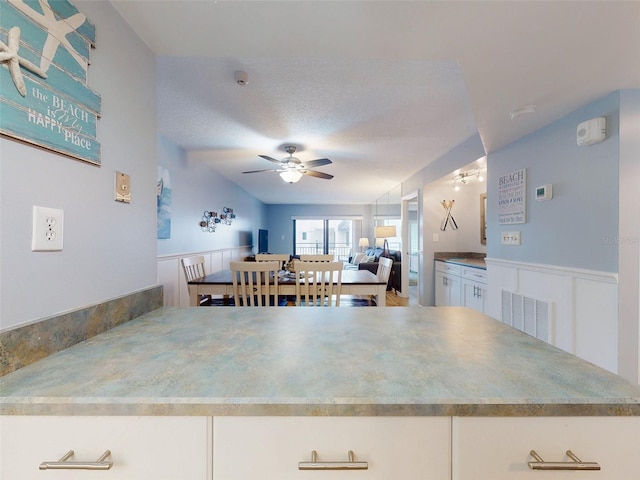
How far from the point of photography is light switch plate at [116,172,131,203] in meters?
0.97

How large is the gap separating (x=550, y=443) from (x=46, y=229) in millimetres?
1234

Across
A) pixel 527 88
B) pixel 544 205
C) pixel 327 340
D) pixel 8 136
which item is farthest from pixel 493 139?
pixel 8 136

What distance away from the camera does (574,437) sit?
1.71ft

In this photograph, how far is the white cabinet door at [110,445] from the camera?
51cm

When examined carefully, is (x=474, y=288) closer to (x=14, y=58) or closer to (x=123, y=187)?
(x=123, y=187)

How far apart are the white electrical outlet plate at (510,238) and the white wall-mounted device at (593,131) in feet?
2.69

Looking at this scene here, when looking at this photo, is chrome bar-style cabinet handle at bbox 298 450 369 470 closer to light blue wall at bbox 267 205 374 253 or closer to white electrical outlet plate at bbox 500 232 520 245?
white electrical outlet plate at bbox 500 232 520 245

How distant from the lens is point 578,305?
67.1 inches

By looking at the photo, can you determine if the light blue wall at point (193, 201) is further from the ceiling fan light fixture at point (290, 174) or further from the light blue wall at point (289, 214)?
the light blue wall at point (289, 214)

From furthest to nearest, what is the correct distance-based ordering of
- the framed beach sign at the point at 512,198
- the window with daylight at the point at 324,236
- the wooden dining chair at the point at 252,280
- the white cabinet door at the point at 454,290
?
the window with daylight at the point at 324,236
the white cabinet door at the point at 454,290
the wooden dining chair at the point at 252,280
the framed beach sign at the point at 512,198

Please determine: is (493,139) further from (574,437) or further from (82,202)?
(82,202)

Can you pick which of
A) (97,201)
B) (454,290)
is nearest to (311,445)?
(97,201)

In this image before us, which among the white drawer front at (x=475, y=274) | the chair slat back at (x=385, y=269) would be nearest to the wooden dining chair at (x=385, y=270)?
the chair slat back at (x=385, y=269)

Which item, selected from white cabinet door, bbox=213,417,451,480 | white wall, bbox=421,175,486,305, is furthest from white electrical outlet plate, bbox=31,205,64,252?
white wall, bbox=421,175,486,305
